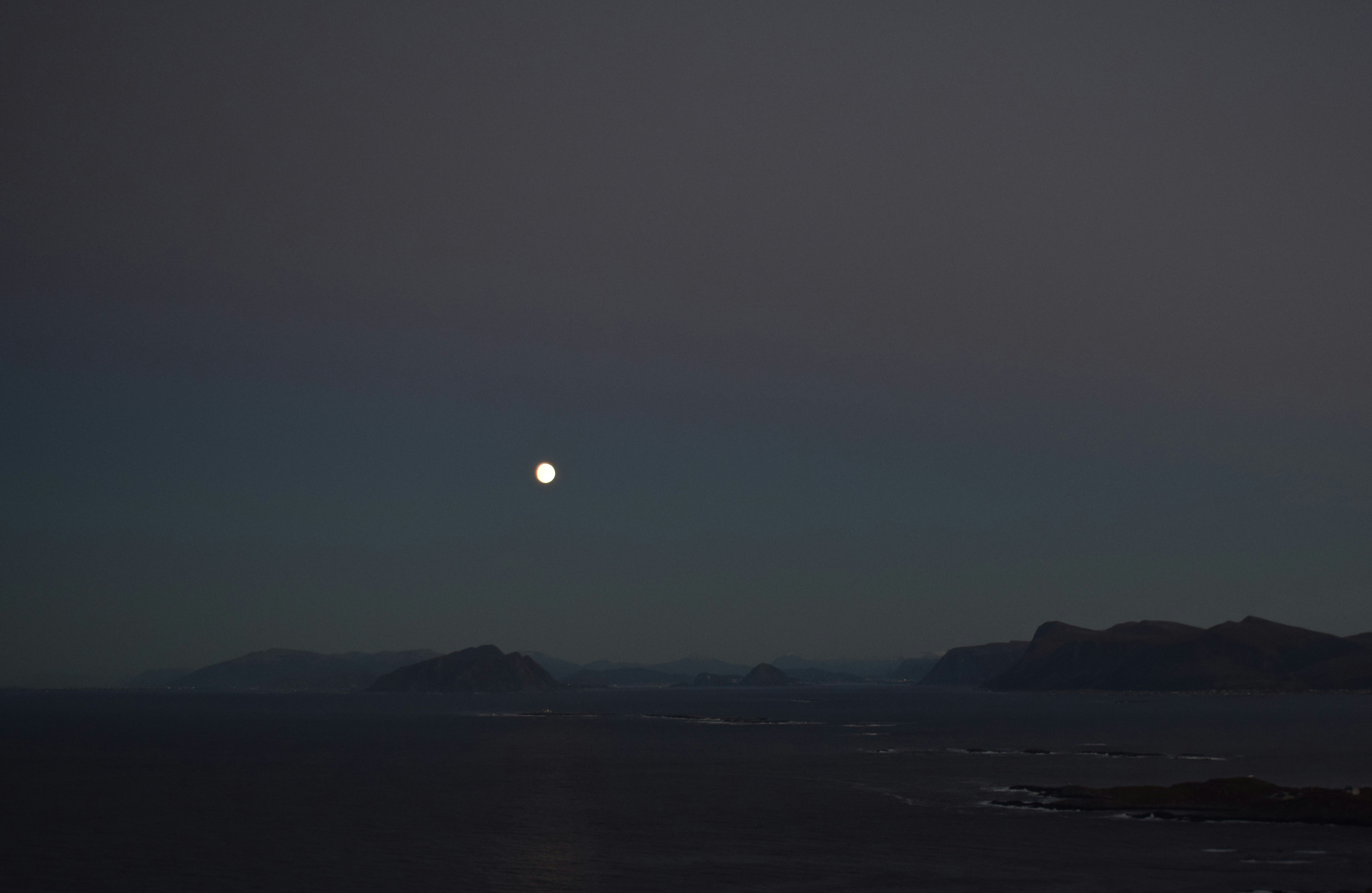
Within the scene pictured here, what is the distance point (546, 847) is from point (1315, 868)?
45.4 m

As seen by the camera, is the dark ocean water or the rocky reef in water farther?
the rocky reef in water

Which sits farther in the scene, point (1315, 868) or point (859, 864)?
point (859, 864)

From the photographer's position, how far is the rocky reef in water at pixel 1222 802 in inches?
3206

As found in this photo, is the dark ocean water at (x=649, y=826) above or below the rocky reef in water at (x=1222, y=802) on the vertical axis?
below

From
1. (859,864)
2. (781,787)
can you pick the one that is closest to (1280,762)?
(781,787)

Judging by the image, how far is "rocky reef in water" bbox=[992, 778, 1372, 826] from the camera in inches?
3206

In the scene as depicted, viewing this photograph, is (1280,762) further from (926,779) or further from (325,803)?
(325,803)

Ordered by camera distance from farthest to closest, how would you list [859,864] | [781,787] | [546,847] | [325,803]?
[781,787] < [325,803] < [546,847] < [859,864]

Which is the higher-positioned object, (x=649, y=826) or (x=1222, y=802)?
(x=1222, y=802)

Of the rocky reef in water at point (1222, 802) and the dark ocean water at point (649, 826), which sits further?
the rocky reef in water at point (1222, 802)

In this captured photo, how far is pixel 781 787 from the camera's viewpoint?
109938mm

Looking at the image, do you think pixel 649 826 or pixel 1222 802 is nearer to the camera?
pixel 649 826

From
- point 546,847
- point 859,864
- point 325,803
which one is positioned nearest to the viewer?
point 859,864

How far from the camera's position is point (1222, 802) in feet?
285
